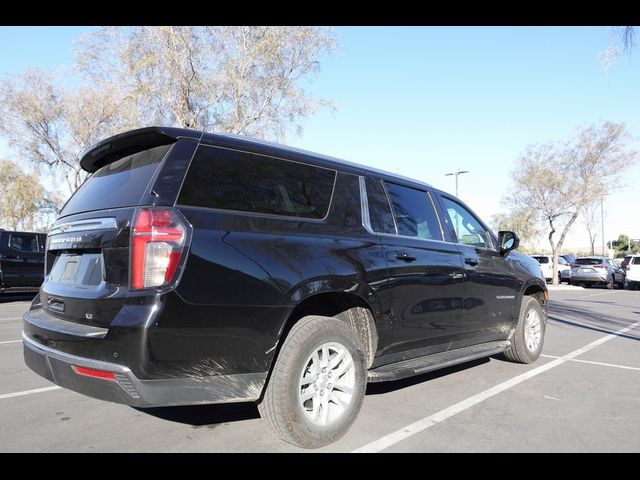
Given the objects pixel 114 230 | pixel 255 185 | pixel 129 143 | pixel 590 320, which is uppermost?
pixel 129 143

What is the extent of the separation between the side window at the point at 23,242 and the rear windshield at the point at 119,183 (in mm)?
10954

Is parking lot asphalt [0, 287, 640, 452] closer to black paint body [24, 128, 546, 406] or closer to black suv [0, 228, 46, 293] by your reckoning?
black paint body [24, 128, 546, 406]

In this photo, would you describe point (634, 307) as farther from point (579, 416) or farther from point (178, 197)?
point (178, 197)

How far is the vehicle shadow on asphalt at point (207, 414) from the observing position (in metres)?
3.71

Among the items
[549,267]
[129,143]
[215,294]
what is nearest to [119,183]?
[129,143]

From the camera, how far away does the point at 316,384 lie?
126 inches

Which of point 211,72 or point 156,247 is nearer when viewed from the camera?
point 156,247

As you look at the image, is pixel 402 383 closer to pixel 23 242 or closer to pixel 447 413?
pixel 447 413

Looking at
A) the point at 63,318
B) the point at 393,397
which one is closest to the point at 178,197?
the point at 63,318

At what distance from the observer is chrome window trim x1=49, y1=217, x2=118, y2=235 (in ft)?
9.40

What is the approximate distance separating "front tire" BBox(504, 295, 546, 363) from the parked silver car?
20.0 m

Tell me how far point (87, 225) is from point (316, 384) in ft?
5.85

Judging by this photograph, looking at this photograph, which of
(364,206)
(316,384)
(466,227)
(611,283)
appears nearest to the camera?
(316,384)
